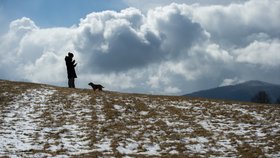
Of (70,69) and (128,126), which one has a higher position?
(70,69)

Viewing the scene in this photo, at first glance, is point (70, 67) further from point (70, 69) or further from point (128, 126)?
point (128, 126)

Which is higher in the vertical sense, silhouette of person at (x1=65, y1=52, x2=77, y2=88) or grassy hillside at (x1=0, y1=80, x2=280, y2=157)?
silhouette of person at (x1=65, y1=52, x2=77, y2=88)

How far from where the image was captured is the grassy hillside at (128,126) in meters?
20.6

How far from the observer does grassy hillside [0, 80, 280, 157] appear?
20594 mm

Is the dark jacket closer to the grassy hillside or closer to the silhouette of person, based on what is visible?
the silhouette of person

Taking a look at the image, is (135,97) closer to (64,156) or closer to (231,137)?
(231,137)

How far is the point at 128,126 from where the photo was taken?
25.6 meters

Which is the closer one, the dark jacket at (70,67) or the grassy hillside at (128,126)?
the grassy hillside at (128,126)

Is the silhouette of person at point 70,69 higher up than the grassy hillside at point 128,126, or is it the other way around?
the silhouette of person at point 70,69

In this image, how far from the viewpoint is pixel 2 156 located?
18.7 m

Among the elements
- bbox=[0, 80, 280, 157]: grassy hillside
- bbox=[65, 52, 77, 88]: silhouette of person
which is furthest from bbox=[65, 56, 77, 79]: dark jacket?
bbox=[0, 80, 280, 157]: grassy hillside

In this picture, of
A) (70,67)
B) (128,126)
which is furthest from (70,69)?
(128,126)

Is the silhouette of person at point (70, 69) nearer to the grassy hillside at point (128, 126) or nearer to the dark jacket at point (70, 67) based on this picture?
the dark jacket at point (70, 67)

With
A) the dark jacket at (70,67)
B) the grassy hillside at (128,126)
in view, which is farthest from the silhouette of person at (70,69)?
the grassy hillside at (128,126)
